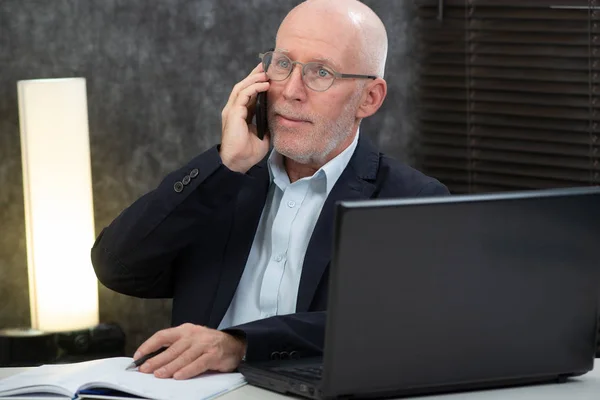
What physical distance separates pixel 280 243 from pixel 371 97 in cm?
41

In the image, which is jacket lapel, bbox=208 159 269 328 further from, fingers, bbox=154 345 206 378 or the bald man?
fingers, bbox=154 345 206 378

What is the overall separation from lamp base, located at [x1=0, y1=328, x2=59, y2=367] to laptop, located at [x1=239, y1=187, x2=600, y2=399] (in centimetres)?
147

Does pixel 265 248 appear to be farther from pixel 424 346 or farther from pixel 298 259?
pixel 424 346

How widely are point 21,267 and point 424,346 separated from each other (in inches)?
77.4

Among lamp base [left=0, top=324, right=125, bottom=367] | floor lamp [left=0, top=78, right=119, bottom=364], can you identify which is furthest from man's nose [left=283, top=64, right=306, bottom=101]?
lamp base [left=0, top=324, right=125, bottom=367]

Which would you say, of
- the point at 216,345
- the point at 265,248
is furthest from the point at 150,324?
the point at 216,345

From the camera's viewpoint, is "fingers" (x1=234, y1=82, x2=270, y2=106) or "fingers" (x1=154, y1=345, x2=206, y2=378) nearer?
"fingers" (x1=154, y1=345, x2=206, y2=378)

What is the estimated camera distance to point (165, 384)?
1691 millimetres

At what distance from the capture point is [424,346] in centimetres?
155

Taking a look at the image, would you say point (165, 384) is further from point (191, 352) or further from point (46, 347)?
point (46, 347)

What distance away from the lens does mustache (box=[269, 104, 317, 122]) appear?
7.39 ft

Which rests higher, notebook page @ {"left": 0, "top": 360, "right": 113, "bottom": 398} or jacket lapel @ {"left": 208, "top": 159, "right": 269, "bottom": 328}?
jacket lapel @ {"left": 208, "top": 159, "right": 269, "bottom": 328}

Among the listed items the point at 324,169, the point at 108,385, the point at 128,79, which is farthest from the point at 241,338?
the point at 128,79

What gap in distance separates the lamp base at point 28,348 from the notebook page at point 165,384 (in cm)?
132
